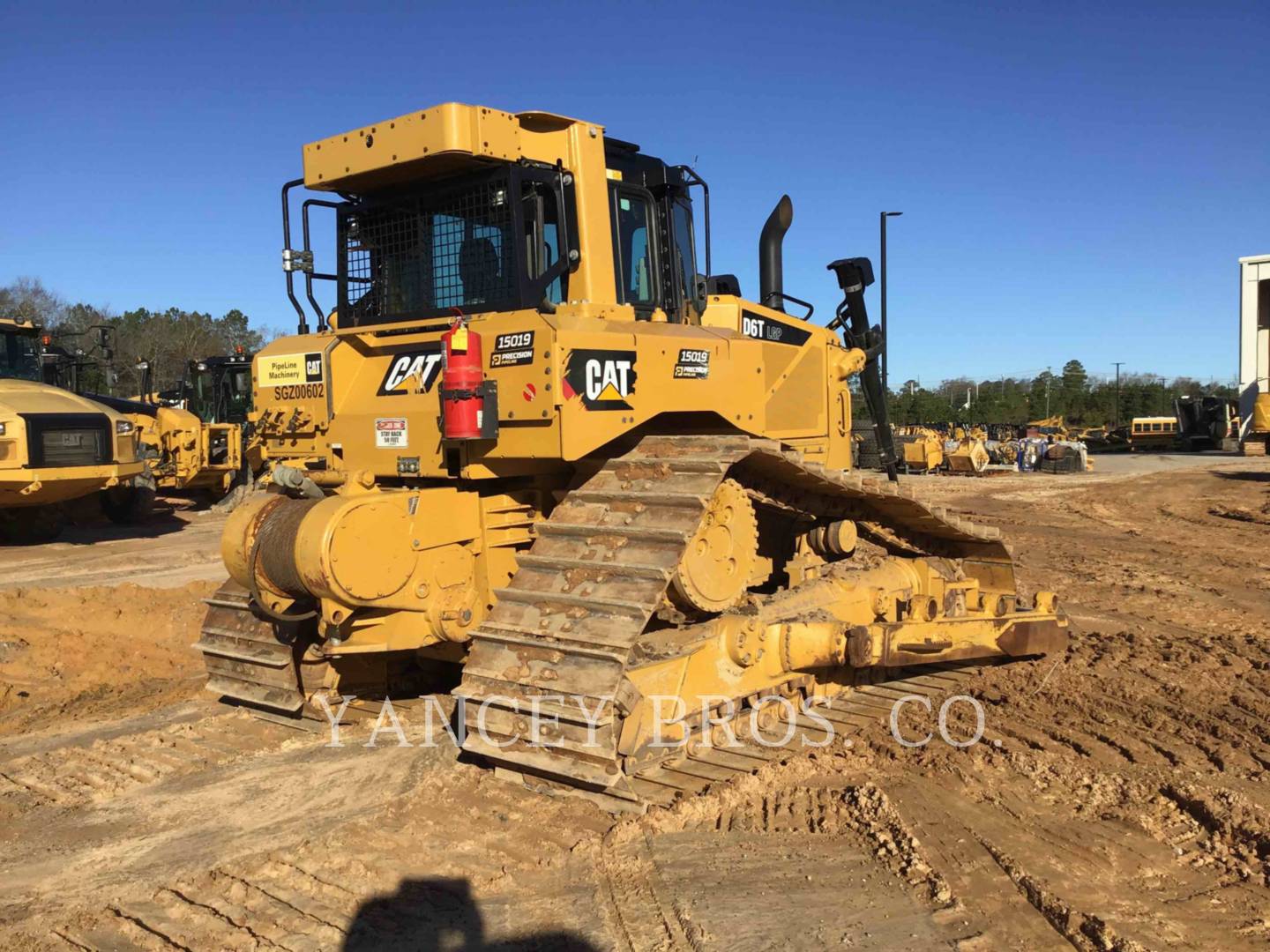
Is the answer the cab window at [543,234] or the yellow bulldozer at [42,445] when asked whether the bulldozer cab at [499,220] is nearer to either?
the cab window at [543,234]

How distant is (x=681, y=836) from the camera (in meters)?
4.19

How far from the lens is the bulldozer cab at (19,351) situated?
15.3 meters

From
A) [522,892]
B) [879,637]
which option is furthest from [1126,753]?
[522,892]

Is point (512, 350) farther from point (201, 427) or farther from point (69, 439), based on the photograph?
point (201, 427)

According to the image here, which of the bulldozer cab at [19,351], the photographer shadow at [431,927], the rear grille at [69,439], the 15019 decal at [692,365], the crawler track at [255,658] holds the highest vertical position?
the bulldozer cab at [19,351]

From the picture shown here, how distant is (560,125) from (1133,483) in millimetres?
21072

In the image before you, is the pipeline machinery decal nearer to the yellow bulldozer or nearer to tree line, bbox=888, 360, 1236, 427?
the yellow bulldozer

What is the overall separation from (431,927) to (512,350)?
8.13 feet

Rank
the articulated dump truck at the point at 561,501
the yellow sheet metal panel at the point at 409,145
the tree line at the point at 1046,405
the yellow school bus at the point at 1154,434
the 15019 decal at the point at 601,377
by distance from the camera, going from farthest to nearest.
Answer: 1. the tree line at the point at 1046,405
2. the yellow school bus at the point at 1154,434
3. the yellow sheet metal panel at the point at 409,145
4. the 15019 decal at the point at 601,377
5. the articulated dump truck at the point at 561,501

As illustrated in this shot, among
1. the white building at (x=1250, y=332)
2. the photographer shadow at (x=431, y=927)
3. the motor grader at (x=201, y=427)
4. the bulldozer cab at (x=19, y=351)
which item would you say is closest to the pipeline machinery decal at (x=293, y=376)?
the photographer shadow at (x=431, y=927)

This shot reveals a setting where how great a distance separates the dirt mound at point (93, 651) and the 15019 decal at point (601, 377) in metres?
3.74

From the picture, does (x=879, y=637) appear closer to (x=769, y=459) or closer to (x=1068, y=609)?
(x=769, y=459)

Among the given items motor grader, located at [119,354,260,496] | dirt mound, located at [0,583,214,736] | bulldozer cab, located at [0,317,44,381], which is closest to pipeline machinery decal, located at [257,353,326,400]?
dirt mound, located at [0,583,214,736]

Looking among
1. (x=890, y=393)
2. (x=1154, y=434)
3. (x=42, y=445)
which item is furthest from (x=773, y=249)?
(x=890, y=393)
